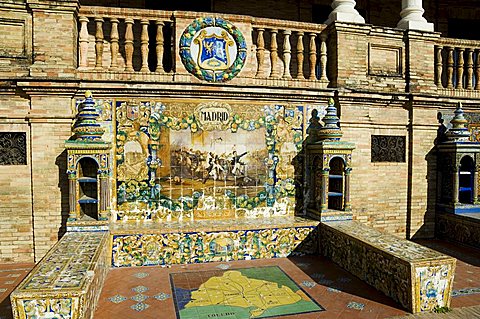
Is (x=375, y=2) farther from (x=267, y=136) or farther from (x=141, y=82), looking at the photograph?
(x=141, y=82)

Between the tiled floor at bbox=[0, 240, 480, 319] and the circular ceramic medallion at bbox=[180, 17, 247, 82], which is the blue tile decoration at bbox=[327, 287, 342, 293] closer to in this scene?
the tiled floor at bbox=[0, 240, 480, 319]

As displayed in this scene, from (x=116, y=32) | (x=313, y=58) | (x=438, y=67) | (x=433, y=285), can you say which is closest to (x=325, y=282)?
(x=433, y=285)

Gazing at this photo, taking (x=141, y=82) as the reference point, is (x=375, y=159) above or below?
below

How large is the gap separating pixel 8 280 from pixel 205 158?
4287 millimetres

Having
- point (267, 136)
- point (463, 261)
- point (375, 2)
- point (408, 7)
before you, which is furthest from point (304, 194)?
point (375, 2)

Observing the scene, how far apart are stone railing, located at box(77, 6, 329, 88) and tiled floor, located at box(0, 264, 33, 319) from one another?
3.95m

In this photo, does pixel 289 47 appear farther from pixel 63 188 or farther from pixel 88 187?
pixel 63 188

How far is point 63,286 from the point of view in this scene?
15.1 feet

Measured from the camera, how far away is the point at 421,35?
9445mm

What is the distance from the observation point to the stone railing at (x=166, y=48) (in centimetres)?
784

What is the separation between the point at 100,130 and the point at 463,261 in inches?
308

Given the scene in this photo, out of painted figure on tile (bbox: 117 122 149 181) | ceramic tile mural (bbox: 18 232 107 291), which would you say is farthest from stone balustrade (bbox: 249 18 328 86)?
ceramic tile mural (bbox: 18 232 107 291)

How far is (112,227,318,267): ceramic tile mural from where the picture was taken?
729 centimetres

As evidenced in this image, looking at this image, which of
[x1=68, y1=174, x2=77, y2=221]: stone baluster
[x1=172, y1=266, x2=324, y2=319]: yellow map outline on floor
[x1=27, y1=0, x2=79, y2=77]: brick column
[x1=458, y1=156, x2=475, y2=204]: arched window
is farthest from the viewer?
[x1=458, y1=156, x2=475, y2=204]: arched window
